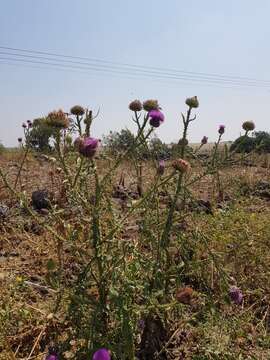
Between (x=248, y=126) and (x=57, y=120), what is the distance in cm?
179

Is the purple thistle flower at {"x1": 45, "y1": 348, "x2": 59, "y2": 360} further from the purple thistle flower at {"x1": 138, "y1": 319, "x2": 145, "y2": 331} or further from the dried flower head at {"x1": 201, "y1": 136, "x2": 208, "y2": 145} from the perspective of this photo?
the dried flower head at {"x1": 201, "y1": 136, "x2": 208, "y2": 145}

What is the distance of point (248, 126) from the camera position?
11.3 feet

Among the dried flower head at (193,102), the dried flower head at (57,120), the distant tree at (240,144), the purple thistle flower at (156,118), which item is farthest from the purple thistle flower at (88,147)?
the distant tree at (240,144)

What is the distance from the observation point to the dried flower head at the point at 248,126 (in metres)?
3.42

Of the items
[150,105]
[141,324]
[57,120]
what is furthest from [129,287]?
[150,105]

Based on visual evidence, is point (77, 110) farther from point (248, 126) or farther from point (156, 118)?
point (248, 126)

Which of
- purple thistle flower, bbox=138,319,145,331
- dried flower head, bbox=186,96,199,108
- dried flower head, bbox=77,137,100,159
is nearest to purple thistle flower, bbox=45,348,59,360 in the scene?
purple thistle flower, bbox=138,319,145,331

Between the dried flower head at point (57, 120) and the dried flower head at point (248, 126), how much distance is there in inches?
67.6

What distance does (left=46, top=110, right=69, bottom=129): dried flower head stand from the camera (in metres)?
2.12

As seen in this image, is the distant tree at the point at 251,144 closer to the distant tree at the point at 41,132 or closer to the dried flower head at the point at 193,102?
the dried flower head at the point at 193,102

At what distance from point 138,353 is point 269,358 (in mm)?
613

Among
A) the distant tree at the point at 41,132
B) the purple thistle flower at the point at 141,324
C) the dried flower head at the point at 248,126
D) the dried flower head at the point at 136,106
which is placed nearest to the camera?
the purple thistle flower at the point at 141,324

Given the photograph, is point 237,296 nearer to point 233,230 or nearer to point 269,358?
point 269,358

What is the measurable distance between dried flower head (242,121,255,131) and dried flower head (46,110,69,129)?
5.63ft
